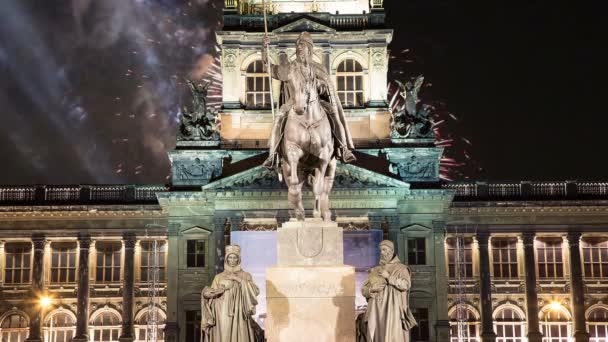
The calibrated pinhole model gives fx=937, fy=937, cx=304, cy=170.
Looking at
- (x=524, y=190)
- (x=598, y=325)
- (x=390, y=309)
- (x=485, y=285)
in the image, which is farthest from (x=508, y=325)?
(x=390, y=309)

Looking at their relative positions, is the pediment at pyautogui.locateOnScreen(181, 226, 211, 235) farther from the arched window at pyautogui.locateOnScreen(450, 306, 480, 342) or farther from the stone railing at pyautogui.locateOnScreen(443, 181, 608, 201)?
the arched window at pyautogui.locateOnScreen(450, 306, 480, 342)

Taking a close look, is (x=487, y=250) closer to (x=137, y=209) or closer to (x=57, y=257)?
(x=137, y=209)

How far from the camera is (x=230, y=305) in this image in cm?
1367

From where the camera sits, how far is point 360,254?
45.5 m

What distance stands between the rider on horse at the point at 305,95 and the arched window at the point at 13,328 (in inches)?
1640

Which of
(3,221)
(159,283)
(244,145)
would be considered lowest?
(159,283)

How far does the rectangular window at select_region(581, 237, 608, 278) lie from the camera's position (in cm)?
5247

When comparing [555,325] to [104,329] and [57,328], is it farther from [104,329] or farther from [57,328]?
[57,328]

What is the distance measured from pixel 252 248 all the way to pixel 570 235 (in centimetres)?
1851

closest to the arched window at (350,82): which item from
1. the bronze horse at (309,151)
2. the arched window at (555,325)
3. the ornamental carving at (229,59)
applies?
the ornamental carving at (229,59)

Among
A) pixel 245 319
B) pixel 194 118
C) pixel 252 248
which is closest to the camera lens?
pixel 245 319

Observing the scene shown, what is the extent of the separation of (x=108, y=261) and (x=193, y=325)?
7444 millimetres

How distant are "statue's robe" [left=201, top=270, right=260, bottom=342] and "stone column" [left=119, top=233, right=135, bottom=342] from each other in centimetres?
3893

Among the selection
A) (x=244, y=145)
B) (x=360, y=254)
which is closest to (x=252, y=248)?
(x=360, y=254)
